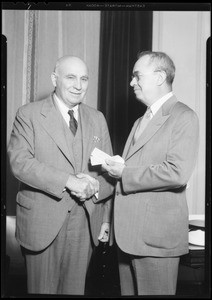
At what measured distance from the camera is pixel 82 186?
1.75m

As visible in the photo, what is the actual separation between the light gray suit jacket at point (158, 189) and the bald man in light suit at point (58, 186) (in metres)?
0.21

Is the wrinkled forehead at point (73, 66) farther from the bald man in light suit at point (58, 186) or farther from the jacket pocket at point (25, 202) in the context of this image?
the jacket pocket at point (25, 202)

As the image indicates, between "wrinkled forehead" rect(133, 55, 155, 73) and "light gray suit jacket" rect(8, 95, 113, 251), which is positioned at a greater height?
"wrinkled forehead" rect(133, 55, 155, 73)

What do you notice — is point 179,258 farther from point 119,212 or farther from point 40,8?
point 40,8

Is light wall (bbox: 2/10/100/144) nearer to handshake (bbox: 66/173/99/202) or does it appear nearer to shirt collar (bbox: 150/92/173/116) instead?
handshake (bbox: 66/173/99/202)

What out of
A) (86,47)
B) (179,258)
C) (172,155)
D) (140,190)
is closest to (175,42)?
(86,47)

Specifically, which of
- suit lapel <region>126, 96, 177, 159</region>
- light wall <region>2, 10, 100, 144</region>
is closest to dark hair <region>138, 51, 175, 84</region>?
suit lapel <region>126, 96, 177, 159</region>

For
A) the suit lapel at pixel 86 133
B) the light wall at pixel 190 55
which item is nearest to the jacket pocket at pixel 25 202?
the suit lapel at pixel 86 133

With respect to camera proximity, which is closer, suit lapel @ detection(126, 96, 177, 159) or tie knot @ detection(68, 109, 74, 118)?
suit lapel @ detection(126, 96, 177, 159)

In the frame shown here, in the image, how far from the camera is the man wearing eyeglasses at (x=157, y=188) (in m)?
1.63

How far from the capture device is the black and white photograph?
5.52ft

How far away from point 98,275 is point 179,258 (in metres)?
0.63

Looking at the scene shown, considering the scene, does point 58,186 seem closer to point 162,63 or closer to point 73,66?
point 73,66

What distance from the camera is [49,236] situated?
5.86 feet
